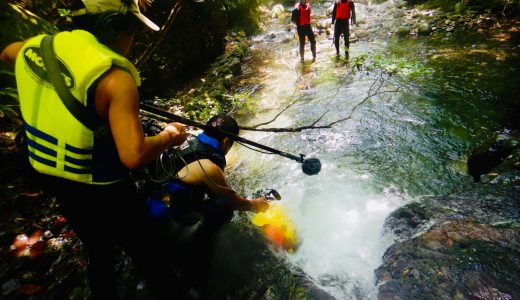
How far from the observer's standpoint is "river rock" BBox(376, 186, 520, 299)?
2.57 meters

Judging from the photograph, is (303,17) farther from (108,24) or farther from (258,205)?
(108,24)

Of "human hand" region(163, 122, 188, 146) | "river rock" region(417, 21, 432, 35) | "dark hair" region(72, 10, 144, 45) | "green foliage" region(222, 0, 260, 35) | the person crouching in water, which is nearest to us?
"dark hair" region(72, 10, 144, 45)

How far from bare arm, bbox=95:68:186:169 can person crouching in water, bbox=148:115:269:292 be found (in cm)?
86

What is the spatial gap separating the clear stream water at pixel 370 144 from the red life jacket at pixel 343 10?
2.08 m

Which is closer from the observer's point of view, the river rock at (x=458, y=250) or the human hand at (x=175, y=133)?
the human hand at (x=175, y=133)

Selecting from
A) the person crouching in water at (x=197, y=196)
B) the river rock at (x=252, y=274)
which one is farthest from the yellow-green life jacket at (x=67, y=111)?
the river rock at (x=252, y=274)

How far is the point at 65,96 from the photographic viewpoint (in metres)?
1.52

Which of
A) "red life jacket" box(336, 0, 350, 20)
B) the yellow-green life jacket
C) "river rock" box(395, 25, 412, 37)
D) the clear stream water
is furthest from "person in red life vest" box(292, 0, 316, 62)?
the yellow-green life jacket

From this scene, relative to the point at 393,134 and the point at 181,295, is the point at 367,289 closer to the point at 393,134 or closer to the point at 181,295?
the point at 181,295

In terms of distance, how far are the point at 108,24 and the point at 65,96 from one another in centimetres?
46

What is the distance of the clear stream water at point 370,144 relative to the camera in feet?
13.9

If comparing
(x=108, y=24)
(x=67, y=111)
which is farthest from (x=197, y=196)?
(x=108, y=24)

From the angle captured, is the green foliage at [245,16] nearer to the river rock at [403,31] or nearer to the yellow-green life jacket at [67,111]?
the river rock at [403,31]

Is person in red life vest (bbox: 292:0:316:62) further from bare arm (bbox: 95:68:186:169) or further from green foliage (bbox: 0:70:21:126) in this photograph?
bare arm (bbox: 95:68:186:169)
